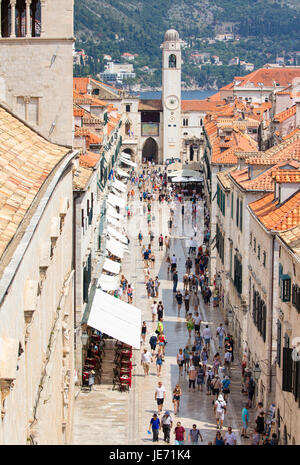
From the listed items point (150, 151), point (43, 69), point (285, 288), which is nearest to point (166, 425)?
point (285, 288)

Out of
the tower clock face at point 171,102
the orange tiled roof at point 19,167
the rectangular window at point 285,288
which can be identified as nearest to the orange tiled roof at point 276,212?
the rectangular window at point 285,288

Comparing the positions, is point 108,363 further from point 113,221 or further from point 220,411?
point 113,221

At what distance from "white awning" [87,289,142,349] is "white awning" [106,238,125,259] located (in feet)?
35.3

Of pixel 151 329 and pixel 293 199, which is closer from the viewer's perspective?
pixel 293 199

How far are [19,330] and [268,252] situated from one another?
58.8 ft

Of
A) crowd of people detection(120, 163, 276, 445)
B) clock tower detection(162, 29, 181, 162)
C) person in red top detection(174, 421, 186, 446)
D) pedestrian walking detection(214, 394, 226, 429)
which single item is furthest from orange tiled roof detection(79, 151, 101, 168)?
clock tower detection(162, 29, 181, 162)

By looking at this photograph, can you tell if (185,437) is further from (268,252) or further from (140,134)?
(140,134)

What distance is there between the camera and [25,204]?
16344 mm

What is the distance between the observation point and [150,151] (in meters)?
144

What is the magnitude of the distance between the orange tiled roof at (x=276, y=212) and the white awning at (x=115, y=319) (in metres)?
6.15

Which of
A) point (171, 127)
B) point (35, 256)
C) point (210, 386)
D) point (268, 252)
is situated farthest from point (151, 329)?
point (171, 127)

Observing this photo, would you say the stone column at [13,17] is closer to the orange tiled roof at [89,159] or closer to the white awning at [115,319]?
the white awning at [115,319]

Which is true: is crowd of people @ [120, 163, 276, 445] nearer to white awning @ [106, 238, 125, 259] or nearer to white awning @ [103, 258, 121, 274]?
white awning @ [106, 238, 125, 259]

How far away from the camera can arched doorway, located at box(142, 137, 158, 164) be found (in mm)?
143000
